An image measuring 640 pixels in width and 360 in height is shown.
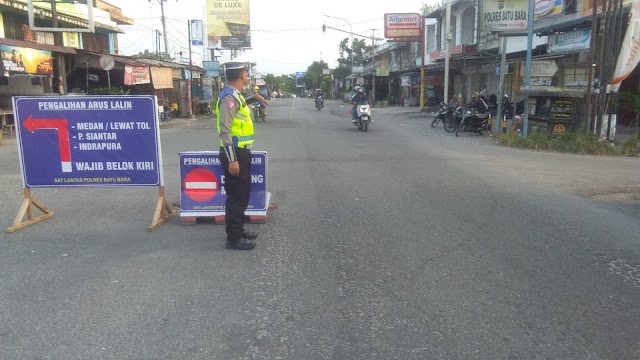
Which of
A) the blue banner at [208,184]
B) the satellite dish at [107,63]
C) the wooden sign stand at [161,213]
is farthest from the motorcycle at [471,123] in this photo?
the wooden sign stand at [161,213]

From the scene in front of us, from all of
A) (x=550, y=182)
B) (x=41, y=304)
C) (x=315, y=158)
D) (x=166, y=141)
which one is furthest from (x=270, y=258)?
(x=166, y=141)

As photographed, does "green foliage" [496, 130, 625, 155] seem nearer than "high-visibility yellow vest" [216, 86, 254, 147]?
No

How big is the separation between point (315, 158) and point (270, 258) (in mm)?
6968

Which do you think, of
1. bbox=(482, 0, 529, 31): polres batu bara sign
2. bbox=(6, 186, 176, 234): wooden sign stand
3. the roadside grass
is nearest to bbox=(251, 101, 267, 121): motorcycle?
bbox=(482, 0, 529, 31): polres batu bara sign

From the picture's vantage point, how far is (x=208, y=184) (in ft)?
20.2

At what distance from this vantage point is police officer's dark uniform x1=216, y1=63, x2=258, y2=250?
16.4ft

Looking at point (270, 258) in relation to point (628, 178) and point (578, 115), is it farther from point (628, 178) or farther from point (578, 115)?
point (578, 115)

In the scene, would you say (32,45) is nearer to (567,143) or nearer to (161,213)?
(161,213)

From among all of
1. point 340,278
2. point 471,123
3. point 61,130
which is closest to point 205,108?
point 471,123

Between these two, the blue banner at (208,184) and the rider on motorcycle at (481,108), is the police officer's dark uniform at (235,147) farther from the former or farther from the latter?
the rider on motorcycle at (481,108)

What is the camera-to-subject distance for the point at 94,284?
425cm

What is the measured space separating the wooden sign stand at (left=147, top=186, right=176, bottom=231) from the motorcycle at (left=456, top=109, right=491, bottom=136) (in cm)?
1329

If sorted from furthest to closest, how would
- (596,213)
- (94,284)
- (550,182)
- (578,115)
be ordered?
(578,115)
(550,182)
(596,213)
(94,284)

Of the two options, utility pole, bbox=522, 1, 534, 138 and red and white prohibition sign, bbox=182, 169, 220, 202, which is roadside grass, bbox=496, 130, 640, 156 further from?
red and white prohibition sign, bbox=182, 169, 220, 202
